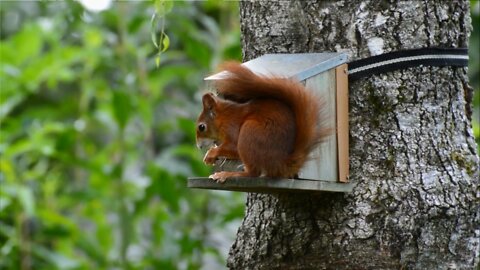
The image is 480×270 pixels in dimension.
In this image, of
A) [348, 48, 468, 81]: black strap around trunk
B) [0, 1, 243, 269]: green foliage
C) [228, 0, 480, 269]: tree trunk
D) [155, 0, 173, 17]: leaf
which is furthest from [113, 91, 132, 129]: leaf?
[348, 48, 468, 81]: black strap around trunk

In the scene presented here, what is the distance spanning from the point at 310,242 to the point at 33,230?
2.34 metres

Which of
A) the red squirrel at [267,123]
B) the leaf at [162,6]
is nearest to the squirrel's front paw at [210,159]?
the red squirrel at [267,123]

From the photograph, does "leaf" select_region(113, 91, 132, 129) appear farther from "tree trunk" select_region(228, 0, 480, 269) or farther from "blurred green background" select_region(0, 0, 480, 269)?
"tree trunk" select_region(228, 0, 480, 269)

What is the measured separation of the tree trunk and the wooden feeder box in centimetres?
4

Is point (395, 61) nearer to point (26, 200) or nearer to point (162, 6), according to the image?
point (162, 6)

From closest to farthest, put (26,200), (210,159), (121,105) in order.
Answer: (210,159), (26,200), (121,105)

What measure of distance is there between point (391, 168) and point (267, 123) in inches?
13.8

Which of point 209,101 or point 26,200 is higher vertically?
point 209,101

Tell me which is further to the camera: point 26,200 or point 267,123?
point 26,200

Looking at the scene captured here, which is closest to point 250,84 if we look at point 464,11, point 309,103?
point 309,103

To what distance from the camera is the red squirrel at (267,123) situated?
2049 millimetres

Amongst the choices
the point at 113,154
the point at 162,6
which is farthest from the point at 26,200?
the point at 162,6

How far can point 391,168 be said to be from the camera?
85.9 inches

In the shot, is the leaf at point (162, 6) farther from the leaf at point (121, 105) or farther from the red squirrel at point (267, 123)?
the leaf at point (121, 105)
